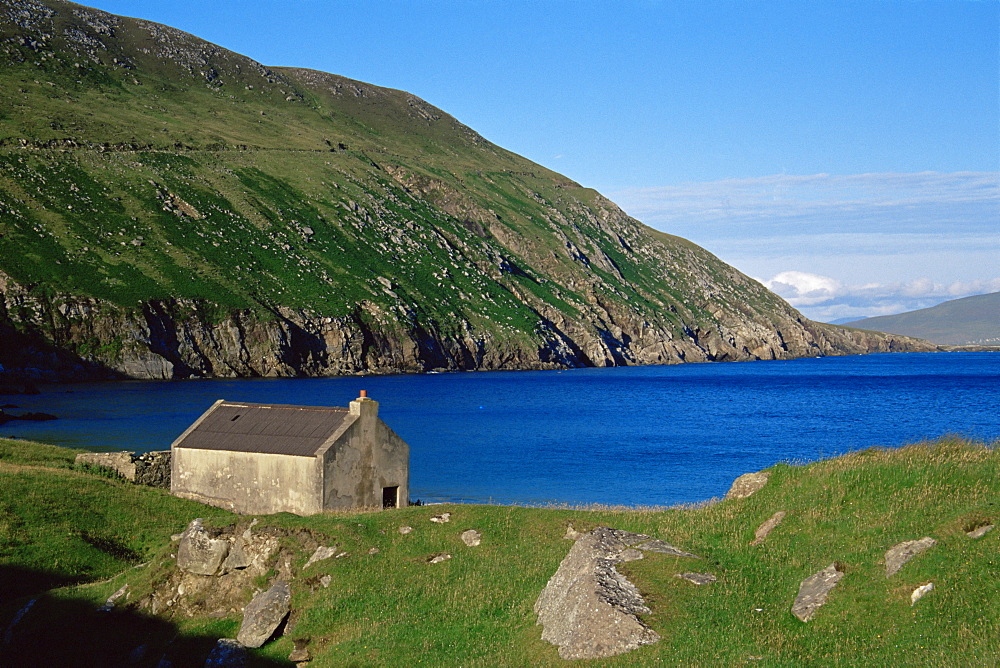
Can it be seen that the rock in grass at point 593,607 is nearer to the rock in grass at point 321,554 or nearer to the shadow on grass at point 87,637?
the rock in grass at point 321,554

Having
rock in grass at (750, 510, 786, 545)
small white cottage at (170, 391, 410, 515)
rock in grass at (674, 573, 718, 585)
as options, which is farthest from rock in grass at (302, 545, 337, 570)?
rock in grass at (750, 510, 786, 545)

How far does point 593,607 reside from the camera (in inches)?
759

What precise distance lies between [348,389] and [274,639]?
369ft

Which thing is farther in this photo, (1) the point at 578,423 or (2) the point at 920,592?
(1) the point at 578,423

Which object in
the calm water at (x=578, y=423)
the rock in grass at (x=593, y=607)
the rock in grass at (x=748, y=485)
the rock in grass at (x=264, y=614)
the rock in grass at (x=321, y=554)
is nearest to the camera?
the rock in grass at (x=593, y=607)

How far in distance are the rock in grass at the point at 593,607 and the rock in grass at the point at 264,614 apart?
306 inches

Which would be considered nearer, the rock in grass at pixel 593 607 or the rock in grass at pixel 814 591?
the rock in grass at pixel 593 607

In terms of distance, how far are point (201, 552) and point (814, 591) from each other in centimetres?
1886

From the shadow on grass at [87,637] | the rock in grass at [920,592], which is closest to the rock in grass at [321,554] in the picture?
the shadow on grass at [87,637]

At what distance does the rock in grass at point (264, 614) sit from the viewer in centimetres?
2366

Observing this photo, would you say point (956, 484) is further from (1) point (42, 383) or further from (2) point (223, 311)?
(2) point (223, 311)

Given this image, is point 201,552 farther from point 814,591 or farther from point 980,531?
point 980,531

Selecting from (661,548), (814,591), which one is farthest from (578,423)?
(814,591)

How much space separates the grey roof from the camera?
36031 millimetres
